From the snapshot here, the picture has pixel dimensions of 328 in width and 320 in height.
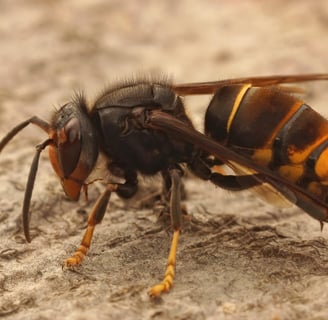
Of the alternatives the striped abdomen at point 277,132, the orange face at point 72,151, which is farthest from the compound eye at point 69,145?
the striped abdomen at point 277,132

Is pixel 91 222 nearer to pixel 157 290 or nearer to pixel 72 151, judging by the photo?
pixel 72 151

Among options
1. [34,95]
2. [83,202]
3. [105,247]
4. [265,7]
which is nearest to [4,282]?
[105,247]

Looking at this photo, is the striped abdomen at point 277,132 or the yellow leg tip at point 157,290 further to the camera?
the striped abdomen at point 277,132

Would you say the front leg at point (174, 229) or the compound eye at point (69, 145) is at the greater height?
the compound eye at point (69, 145)

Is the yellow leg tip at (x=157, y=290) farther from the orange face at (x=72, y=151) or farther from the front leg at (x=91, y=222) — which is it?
the orange face at (x=72, y=151)

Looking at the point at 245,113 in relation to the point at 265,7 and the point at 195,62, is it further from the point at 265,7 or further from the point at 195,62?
the point at 265,7

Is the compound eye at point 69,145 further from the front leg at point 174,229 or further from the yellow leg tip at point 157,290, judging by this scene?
the yellow leg tip at point 157,290

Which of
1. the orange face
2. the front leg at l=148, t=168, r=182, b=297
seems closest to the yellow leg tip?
the front leg at l=148, t=168, r=182, b=297
